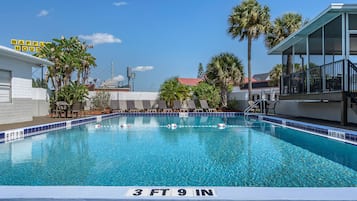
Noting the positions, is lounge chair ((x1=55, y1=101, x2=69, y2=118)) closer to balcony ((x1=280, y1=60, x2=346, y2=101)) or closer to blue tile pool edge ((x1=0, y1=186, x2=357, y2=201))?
balcony ((x1=280, y1=60, x2=346, y2=101))

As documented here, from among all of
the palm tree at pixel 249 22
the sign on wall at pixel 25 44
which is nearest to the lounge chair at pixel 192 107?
the palm tree at pixel 249 22

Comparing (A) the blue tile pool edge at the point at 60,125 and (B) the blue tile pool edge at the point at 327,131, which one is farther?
(A) the blue tile pool edge at the point at 60,125

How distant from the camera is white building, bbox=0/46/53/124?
39.1 feet

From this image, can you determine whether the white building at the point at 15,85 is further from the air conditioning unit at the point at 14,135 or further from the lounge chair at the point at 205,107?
the lounge chair at the point at 205,107

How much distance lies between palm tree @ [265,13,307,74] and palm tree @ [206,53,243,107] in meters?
2.83

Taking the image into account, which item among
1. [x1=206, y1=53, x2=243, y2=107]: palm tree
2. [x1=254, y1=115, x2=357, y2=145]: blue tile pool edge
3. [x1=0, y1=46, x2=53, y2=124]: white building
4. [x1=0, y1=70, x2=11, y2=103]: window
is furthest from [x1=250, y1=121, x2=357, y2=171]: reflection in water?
[x1=206, y1=53, x2=243, y2=107]: palm tree

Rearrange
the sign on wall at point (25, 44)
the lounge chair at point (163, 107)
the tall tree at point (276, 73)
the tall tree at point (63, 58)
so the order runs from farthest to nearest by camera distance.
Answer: the sign on wall at point (25, 44)
the tall tree at point (276, 73)
the lounge chair at point (163, 107)
the tall tree at point (63, 58)

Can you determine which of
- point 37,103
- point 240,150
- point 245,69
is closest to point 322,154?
point 240,150

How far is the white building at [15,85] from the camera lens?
1191 centimetres

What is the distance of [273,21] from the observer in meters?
21.8

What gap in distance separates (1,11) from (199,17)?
43.5 ft

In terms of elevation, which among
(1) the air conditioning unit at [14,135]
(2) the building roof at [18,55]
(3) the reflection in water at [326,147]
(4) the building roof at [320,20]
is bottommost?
(3) the reflection in water at [326,147]

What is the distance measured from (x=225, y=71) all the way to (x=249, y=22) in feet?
12.3

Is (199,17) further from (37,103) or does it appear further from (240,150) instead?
(240,150)
